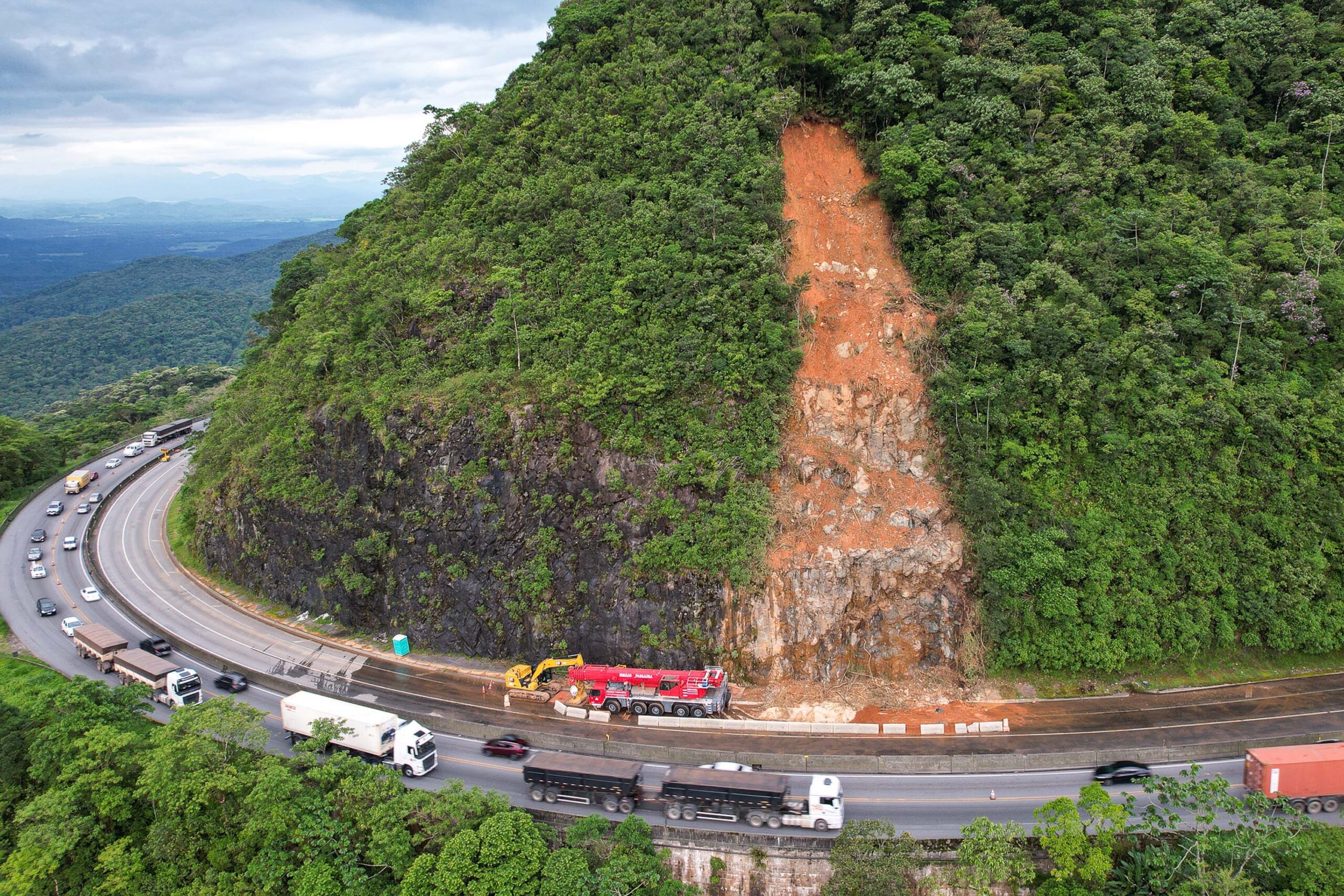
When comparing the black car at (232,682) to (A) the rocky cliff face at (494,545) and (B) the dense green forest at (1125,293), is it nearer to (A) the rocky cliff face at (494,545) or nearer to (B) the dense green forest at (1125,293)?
(A) the rocky cliff face at (494,545)

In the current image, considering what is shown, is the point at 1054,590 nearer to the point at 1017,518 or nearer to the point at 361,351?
Result: the point at 1017,518

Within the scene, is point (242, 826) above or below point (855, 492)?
below

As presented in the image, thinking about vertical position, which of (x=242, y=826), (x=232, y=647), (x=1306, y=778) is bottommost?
(x=242, y=826)

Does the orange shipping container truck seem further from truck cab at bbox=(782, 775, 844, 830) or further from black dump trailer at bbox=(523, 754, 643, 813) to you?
black dump trailer at bbox=(523, 754, 643, 813)

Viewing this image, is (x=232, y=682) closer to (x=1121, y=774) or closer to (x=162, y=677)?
(x=162, y=677)

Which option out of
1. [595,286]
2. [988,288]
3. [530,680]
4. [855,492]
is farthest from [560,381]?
[988,288]

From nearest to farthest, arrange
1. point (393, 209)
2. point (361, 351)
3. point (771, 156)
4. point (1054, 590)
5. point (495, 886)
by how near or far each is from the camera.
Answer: point (495, 886), point (1054, 590), point (771, 156), point (361, 351), point (393, 209)

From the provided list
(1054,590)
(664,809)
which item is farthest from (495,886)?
(1054,590)

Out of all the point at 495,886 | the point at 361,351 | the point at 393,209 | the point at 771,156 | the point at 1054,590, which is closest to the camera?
the point at 495,886
